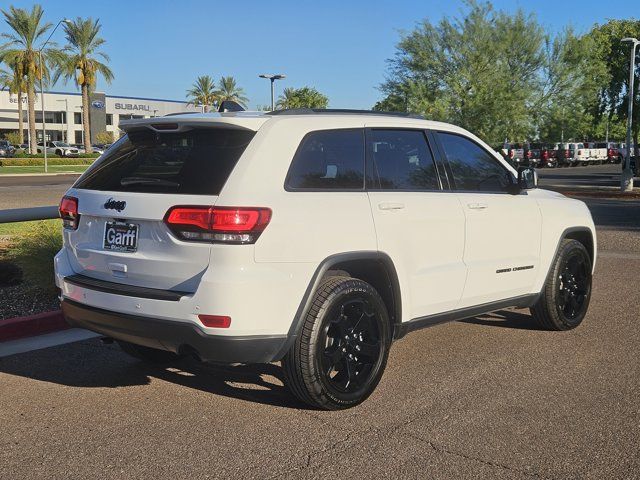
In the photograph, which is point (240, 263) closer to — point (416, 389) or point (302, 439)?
point (302, 439)

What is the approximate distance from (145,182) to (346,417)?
182cm

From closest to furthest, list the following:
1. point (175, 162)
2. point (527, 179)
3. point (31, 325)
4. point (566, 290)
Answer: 1. point (175, 162)
2. point (527, 179)
3. point (31, 325)
4. point (566, 290)

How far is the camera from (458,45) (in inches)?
1287

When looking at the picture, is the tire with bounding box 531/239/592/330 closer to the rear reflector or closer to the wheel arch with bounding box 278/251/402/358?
the wheel arch with bounding box 278/251/402/358

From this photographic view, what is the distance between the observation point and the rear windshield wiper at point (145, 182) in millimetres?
4074

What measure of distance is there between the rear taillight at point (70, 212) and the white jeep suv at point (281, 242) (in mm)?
16

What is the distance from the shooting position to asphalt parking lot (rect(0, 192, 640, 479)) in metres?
3.61

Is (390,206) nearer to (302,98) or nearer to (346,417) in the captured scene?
(346,417)

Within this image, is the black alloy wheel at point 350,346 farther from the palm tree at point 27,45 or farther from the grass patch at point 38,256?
the palm tree at point 27,45

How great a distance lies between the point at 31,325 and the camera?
6.07 meters

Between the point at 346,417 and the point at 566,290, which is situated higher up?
the point at 566,290

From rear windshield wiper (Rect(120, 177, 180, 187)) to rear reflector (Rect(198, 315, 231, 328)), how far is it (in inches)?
30.1

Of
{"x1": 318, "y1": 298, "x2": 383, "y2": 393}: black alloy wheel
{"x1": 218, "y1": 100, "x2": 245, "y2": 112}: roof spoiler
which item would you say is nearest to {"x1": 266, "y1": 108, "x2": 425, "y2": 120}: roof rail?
{"x1": 218, "y1": 100, "x2": 245, "y2": 112}: roof spoiler

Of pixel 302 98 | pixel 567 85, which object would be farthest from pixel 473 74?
pixel 302 98
